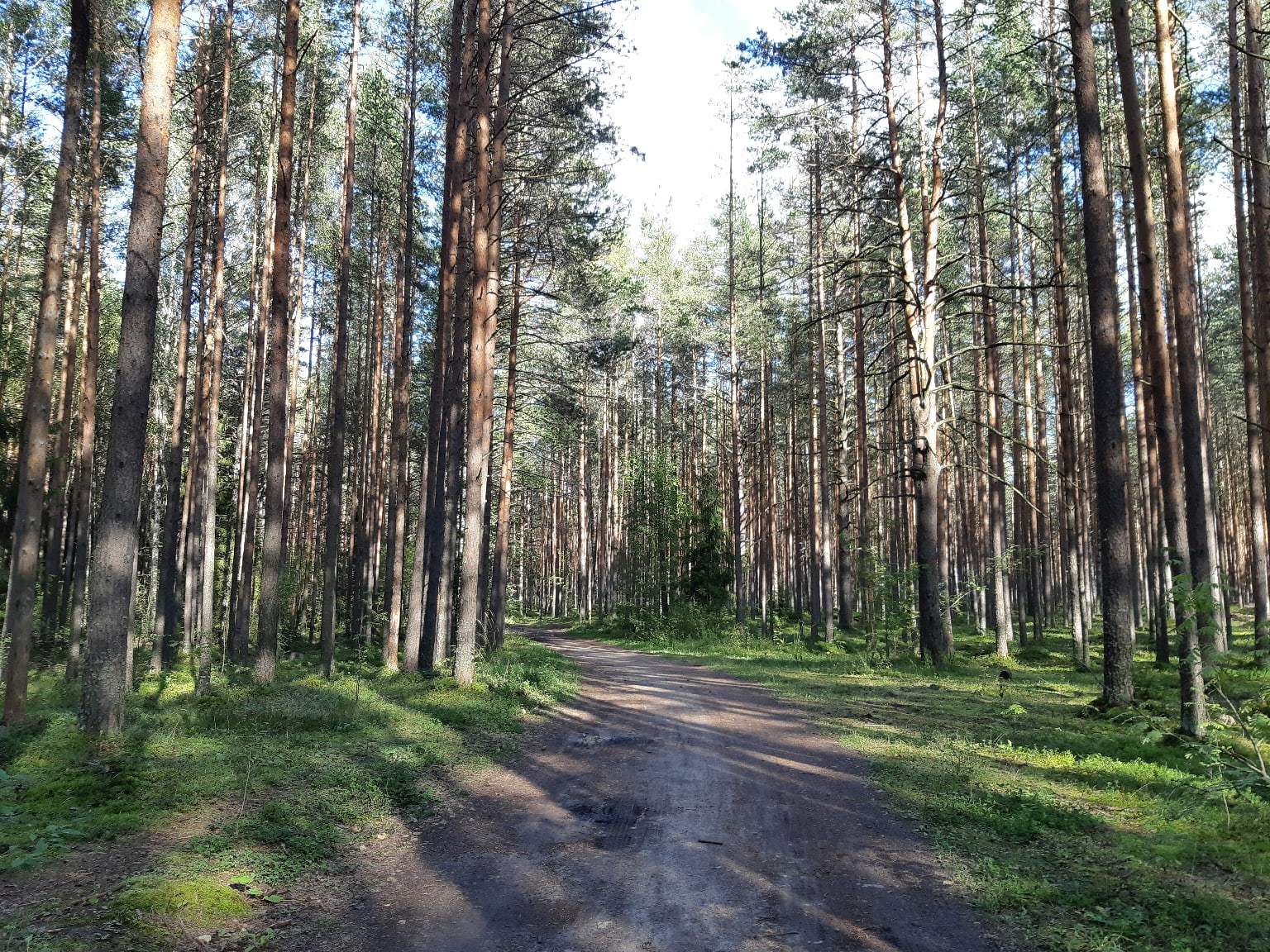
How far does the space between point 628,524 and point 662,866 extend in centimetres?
3177

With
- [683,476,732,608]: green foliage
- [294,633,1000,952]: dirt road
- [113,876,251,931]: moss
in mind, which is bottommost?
[294,633,1000,952]: dirt road

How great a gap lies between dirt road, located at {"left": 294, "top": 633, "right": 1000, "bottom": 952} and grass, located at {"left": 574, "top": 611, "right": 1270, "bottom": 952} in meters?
0.47

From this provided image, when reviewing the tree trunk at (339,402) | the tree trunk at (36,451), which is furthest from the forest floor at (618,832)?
the tree trunk at (339,402)

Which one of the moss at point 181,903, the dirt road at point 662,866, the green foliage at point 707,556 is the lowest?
the dirt road at point 662,866

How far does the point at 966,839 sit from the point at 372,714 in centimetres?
807

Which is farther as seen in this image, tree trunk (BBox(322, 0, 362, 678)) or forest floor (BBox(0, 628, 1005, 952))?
tree trunk (BBox(322, 0, 362, 678))

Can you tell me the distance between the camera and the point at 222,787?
6.96 m

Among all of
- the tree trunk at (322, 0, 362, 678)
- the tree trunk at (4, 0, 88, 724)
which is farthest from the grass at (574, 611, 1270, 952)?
the tree trunk at (4, 0, 88, 724)

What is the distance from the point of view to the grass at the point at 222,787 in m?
4.38

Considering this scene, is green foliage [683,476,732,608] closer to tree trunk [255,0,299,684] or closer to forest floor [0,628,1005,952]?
tree trunk [255,0,299,684]

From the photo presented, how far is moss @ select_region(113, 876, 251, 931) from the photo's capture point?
429 cm

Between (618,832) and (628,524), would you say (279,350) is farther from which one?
(628,524)

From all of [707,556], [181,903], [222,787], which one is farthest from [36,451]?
[707,556]

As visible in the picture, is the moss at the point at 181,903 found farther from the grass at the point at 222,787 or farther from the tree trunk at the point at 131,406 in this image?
the tree trunk at the point at 131,406
